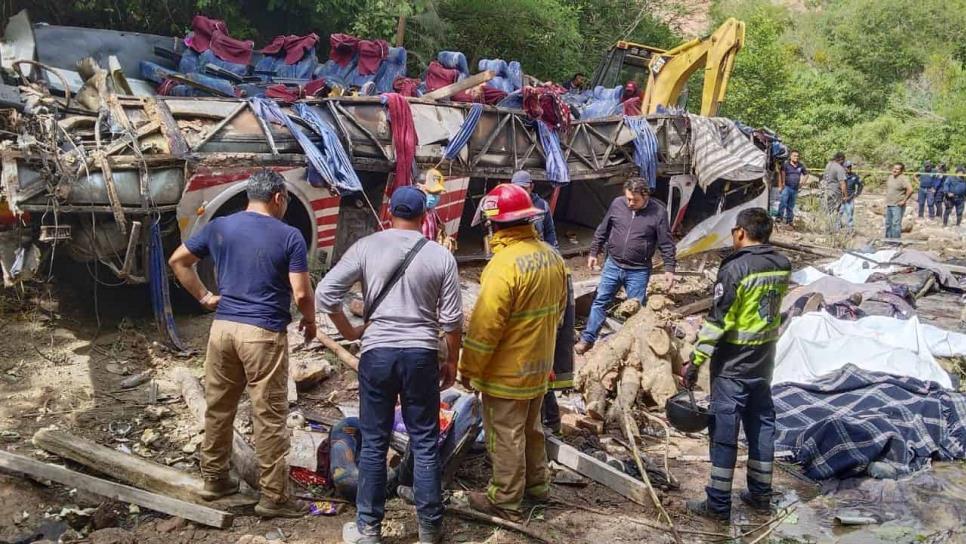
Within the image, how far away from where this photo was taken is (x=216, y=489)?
3764 millimetres

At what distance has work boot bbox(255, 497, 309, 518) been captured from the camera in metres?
3.69

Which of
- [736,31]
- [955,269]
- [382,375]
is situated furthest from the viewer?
[736,31]

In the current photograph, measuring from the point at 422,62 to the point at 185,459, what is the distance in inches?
457

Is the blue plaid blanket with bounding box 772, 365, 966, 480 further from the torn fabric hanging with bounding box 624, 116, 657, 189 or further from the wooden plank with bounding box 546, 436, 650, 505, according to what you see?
the torn fabric hanging with bounding box 624, 116, 657, 189

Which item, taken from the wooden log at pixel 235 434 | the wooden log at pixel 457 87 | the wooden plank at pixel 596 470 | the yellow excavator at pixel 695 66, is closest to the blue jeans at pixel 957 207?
the yellow excavator at pixel 695 66

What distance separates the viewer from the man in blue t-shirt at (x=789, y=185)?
15211 millimetres

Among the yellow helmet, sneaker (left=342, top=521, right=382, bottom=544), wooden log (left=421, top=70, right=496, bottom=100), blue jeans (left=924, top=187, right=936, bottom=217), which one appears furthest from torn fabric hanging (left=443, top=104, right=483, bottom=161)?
blue jeans (left=924, top=187, right=936, bottom=217)

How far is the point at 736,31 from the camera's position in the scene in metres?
12.2

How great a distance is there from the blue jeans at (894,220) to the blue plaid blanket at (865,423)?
30.6 feet

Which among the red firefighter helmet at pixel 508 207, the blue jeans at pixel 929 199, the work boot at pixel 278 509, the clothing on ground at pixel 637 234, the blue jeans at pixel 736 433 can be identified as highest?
the red firefighter helmet at pixel 508 207

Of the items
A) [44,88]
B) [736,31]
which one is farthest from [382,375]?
[736,31]

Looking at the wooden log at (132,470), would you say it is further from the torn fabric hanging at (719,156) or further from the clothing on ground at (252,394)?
the torn fabric hanging at (719,156)

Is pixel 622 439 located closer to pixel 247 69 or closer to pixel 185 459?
pixel 185 459

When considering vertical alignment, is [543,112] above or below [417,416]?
above
